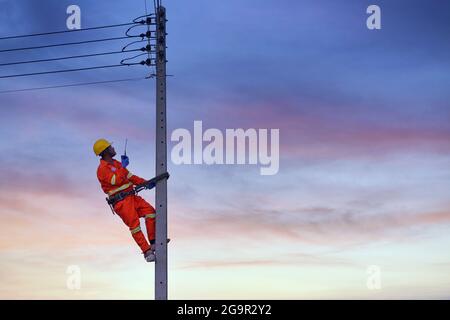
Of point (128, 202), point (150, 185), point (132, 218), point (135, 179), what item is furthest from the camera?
point (135, 179)

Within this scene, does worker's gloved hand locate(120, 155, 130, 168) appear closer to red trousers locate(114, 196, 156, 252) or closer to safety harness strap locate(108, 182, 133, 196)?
safety harness strap locate(108, 182, 133, 196)

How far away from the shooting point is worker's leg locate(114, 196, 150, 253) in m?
Answer: 18.7

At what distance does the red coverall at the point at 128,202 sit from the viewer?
61.8 feet

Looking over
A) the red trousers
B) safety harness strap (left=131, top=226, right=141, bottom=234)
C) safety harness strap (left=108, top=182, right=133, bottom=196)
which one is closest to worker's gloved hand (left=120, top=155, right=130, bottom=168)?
safety harness strap (left=108, top=182, right=133, bottom=196)

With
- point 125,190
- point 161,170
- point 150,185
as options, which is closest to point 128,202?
point 125,190

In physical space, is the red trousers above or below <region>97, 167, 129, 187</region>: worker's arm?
below

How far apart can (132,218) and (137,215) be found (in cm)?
15

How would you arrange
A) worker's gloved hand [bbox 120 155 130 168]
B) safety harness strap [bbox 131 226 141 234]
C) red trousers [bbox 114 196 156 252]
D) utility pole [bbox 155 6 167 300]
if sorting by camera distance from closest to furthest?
utility pole [bbox 155 6 167 300] < red trousers [bbox 114 196 156 252] < safety harness strap [bbox 131 226 141 234] < worker's gloved hand [bbox 120 155 130 168]

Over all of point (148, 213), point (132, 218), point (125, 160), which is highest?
point (125, 160)

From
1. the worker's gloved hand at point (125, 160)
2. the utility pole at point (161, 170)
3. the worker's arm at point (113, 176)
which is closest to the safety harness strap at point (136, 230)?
the utility pole at point (161, 170)

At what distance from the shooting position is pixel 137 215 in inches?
748

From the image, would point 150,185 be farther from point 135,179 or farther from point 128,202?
point 128,202
